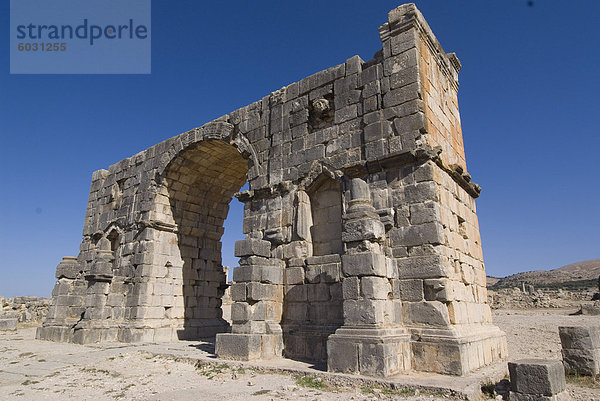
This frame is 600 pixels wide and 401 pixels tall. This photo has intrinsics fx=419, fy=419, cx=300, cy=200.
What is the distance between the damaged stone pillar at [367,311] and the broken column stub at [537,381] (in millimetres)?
1545

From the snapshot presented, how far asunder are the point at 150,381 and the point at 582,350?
653 cm

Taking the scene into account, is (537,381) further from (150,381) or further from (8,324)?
(8,324)

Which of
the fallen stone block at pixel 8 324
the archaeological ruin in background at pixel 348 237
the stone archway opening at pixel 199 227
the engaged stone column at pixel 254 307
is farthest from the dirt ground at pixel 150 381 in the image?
the fallen stone block at pixel 8 324

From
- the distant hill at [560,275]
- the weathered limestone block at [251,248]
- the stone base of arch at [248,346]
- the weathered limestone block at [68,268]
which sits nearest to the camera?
the stone base of arch at [248,346]

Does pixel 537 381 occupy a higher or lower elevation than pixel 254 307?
lower

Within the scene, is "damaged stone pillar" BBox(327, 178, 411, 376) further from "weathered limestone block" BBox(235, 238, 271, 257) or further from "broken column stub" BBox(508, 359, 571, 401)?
"weathered limestone block" BBox(235, 238, 271, 257)

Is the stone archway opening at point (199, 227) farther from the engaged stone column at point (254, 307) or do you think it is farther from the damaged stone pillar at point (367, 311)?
the damaged stone pillar at point (367, 311)

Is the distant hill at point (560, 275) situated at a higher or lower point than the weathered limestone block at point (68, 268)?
lower

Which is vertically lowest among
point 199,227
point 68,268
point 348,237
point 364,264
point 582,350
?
point 582,350

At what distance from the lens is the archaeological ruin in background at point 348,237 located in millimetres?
6184

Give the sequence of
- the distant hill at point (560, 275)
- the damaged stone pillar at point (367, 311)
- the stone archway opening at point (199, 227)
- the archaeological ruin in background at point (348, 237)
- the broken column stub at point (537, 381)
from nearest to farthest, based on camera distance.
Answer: the broken column stub at point (537, 381), the damaged stone pillar at point (367, 311), the archaeological ruin in background at point (348, 237), the stone archway opening at point (199, 227), the distant hill at point (560, 275)

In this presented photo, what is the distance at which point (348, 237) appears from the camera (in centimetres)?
641

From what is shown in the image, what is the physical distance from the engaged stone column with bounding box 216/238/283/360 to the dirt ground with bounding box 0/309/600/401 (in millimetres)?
525

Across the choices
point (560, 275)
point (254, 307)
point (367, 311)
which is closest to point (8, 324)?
point (254, 307)
